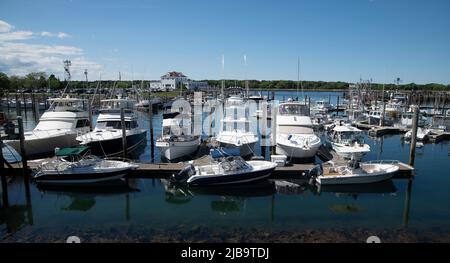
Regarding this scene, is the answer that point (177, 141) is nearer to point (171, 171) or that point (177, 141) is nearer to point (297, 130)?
point (171, 171)

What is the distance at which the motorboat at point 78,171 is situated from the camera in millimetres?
18453

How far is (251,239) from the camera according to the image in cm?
1273

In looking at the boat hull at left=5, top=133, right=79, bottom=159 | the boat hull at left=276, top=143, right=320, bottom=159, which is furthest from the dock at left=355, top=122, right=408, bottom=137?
the boat hull at left=5, top=133, right=79, bottom=159

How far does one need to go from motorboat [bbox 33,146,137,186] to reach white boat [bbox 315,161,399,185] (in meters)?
12.0

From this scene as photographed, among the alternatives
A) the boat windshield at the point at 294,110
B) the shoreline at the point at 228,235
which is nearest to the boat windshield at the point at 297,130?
the boat windshield at the point at 294,110

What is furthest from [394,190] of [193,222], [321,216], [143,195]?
[143,195]

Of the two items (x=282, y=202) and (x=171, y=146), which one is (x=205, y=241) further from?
(x=171, y=146)

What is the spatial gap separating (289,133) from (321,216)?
35.4 feet

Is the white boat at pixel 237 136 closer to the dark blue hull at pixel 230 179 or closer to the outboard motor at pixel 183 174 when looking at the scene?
the dark blue hull at pixel 230 179

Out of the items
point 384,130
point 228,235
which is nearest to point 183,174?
point 228,235

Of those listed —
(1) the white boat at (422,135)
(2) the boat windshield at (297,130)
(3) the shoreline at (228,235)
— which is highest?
(2) the boat windshield at (297,130)

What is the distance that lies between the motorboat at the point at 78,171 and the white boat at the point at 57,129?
751cm

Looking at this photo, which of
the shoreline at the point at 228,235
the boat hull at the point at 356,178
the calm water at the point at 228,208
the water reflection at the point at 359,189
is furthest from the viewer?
the boat hull at the point at 356,178

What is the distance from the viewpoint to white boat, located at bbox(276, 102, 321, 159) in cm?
2228
